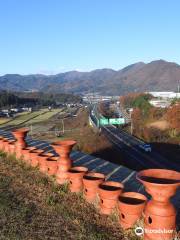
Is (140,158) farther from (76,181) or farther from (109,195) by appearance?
(109,195)

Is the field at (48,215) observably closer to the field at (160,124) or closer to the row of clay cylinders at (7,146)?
the row of clay cylinders at (7,146)

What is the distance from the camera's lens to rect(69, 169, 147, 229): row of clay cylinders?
198 inches

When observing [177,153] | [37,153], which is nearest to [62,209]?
[37,153]

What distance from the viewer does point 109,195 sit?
556 centimetres

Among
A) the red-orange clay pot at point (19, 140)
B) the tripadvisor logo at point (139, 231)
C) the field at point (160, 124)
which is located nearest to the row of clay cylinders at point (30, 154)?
the red-orange clay pot at point (19, 140)

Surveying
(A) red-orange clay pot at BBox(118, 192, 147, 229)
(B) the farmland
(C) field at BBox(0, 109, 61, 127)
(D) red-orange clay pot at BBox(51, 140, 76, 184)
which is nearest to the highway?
(D) red-orange clay pot at BBox(51, 140, 76, 184)

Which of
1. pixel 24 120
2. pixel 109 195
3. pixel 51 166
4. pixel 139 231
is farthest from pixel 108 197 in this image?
pixel 24 120

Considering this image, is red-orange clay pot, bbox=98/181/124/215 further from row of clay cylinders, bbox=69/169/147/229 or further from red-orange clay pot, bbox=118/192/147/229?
red-orange clay pot, bbox=118/192/147/229

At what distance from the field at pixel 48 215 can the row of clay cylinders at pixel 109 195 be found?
145mm

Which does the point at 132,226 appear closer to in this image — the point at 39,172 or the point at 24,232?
the point at 24,232

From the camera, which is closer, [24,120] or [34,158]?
[34,158]

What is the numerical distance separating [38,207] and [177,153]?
2865 centimetres

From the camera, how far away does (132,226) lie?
16.6 feet

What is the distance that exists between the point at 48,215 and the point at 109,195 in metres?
1.20
